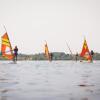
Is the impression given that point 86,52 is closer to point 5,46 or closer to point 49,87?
point 5,46

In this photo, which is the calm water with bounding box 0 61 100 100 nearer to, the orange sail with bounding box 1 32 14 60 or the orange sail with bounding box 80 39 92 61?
the orange sail with bounding box 1 32 14 60

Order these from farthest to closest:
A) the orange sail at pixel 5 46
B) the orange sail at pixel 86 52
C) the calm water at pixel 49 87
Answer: the orange sail at pixel 86 52, the orange sail at pixel 5 46, the calm water at pixel 49 87

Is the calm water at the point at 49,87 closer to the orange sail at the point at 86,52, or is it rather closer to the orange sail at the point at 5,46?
the orange sail at the point at 5,46

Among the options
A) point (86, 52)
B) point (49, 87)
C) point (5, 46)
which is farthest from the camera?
point (86, 52)

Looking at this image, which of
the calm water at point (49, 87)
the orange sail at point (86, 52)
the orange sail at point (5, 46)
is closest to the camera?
the calm water at point (49, 87)

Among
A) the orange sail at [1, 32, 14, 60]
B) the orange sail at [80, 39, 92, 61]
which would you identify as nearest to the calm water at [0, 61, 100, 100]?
the orange sail at [1, 32, 14, 60]

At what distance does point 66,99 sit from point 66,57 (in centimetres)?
17234

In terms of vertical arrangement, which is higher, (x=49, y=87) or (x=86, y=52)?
(x=86, y=52)

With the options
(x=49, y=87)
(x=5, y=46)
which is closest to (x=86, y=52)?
(x=5, y=46)

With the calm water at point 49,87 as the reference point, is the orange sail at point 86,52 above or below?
above

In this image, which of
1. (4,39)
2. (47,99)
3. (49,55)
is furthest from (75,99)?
(49,55)

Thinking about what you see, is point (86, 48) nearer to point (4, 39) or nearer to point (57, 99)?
point (4, 39)

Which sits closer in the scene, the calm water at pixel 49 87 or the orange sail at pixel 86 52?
the calm water at pixel 49 87

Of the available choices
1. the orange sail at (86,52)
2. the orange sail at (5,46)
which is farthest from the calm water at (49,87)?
the orange sail at (86,52)
